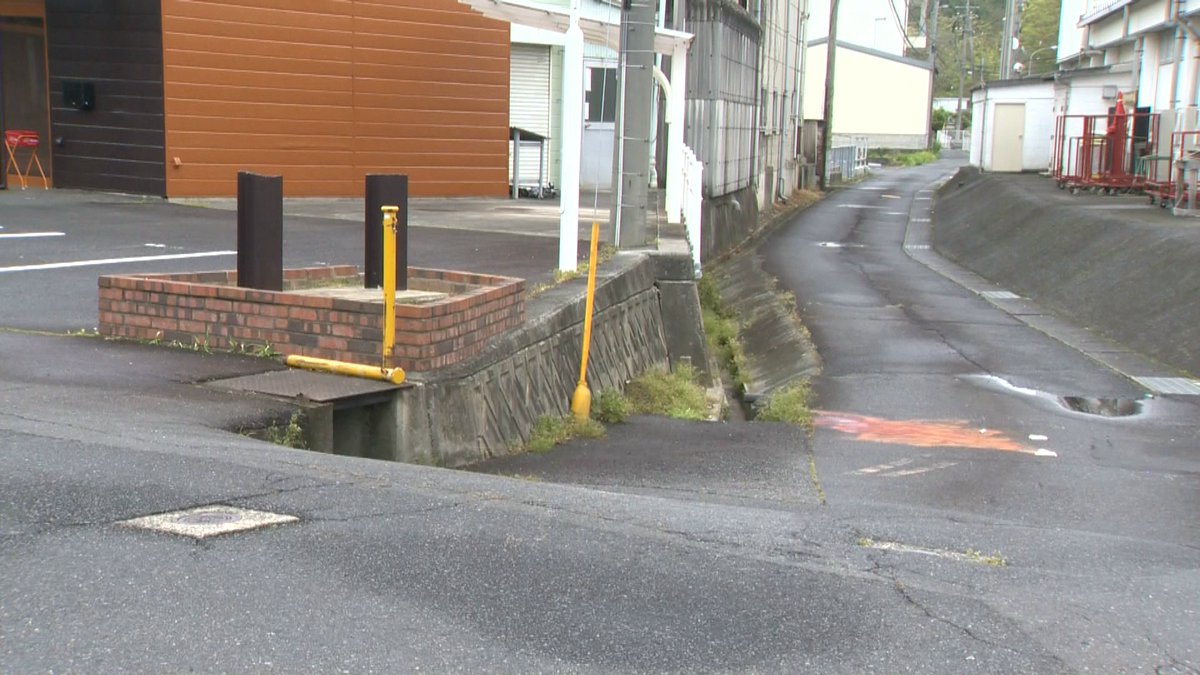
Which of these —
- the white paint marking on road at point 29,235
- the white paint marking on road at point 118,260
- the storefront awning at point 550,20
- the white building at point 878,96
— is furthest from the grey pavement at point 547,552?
the white building at point 878,96

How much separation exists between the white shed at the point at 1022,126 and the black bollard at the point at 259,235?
129 feet

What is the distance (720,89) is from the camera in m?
22.4

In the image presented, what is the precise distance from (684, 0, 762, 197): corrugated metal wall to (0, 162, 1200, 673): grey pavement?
12.0 meters

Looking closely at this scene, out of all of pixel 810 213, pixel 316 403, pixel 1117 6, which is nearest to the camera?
pixel 316 403

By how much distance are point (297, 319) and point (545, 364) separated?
2266 millimetres

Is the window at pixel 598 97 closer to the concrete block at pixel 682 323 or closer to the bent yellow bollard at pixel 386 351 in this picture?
the concrete block at pixel 682 323

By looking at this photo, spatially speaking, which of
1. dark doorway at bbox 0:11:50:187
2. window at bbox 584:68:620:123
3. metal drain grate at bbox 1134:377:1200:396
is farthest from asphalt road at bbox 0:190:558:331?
window at bbox 584:68:620:123

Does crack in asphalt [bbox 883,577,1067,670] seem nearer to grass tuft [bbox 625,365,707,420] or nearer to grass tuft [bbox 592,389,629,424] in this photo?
grass tuft [bbox 592,389,629,424]

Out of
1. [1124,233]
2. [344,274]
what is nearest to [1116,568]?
[344,274]

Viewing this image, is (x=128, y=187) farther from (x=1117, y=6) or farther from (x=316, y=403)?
(x=1117, y=6)

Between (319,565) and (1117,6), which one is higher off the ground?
(1117,6)

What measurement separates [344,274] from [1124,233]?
49.8 feet

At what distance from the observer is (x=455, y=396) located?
800 cm

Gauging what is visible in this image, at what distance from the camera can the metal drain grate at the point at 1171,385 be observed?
13.3m
